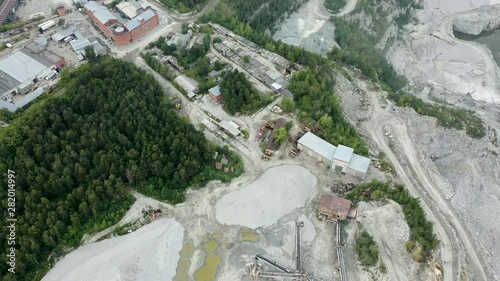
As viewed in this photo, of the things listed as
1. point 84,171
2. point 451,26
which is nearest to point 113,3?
point 84,171

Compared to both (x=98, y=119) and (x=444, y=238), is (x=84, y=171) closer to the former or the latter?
(x=98, y=119)

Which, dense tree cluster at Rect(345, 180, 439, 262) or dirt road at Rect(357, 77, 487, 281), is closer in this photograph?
dense tree cluster at Rect(345, 180, 439, 262)

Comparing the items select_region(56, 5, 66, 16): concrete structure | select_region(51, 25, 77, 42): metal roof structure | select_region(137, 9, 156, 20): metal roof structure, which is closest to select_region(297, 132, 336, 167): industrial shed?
select_region(137, 9, 156, 20): metal roof structure

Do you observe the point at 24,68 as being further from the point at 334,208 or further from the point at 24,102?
the point at 334,208

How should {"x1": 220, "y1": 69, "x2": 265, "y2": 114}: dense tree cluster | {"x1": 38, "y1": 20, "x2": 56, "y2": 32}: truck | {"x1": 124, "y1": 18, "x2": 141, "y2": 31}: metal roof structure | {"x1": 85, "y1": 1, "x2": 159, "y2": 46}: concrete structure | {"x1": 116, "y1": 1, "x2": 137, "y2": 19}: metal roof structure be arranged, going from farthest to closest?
{"x1": 116, "y1": 1, "x2": 137, "y2": 19}: metal roof structure → {"x1": 38, "y1": 20, "x2": 56, "y2": 32}: truck → {"x1": 124, "y1": 18, "x2": 141, "y2": 31}: metal roof structure → {"x1": 85, "y1": 1, "x2": 159, "y2": 46}: concrete structure → {"x1": 220, "y1": 69, "x2": 265, "y2": 114}: dense tree cluster

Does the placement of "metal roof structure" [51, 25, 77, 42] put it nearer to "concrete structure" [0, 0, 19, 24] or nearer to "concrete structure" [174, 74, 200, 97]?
"concrete structure" [0, 0, 19, 24]
